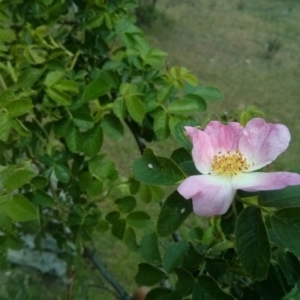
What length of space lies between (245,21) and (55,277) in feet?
9.63

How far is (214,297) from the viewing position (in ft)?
2.03

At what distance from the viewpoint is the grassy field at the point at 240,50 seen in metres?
3.05

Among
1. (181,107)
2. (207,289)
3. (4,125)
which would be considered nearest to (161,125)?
(181,107)

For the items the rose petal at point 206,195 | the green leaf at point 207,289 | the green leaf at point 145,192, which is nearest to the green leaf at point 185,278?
the green leaf at point 207,289

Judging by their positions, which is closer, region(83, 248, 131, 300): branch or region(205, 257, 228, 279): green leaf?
region(205, 257, 228, 279): green leaf

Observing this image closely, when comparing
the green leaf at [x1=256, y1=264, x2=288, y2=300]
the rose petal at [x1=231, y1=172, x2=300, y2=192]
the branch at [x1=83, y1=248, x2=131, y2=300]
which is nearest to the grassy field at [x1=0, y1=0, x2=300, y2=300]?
the branch at [x1=83, y1=248, x2=131, y2=300]

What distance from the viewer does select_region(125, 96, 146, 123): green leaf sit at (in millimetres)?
916

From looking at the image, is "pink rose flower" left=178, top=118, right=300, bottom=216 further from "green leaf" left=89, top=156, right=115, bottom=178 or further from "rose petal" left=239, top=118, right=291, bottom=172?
"green leaf" left=89, top=156, right=115, bottom=178

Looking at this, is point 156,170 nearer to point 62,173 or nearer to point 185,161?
point 185,161

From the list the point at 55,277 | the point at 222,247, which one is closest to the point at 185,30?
the point at 55,277

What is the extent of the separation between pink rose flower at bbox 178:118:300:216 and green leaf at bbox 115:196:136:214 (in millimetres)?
523

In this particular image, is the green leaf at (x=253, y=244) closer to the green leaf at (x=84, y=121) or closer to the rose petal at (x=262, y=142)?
the rose petal at (x=262, y=142)

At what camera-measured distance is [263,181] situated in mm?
457

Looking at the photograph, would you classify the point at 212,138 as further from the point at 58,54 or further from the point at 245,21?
the point at 245,21
